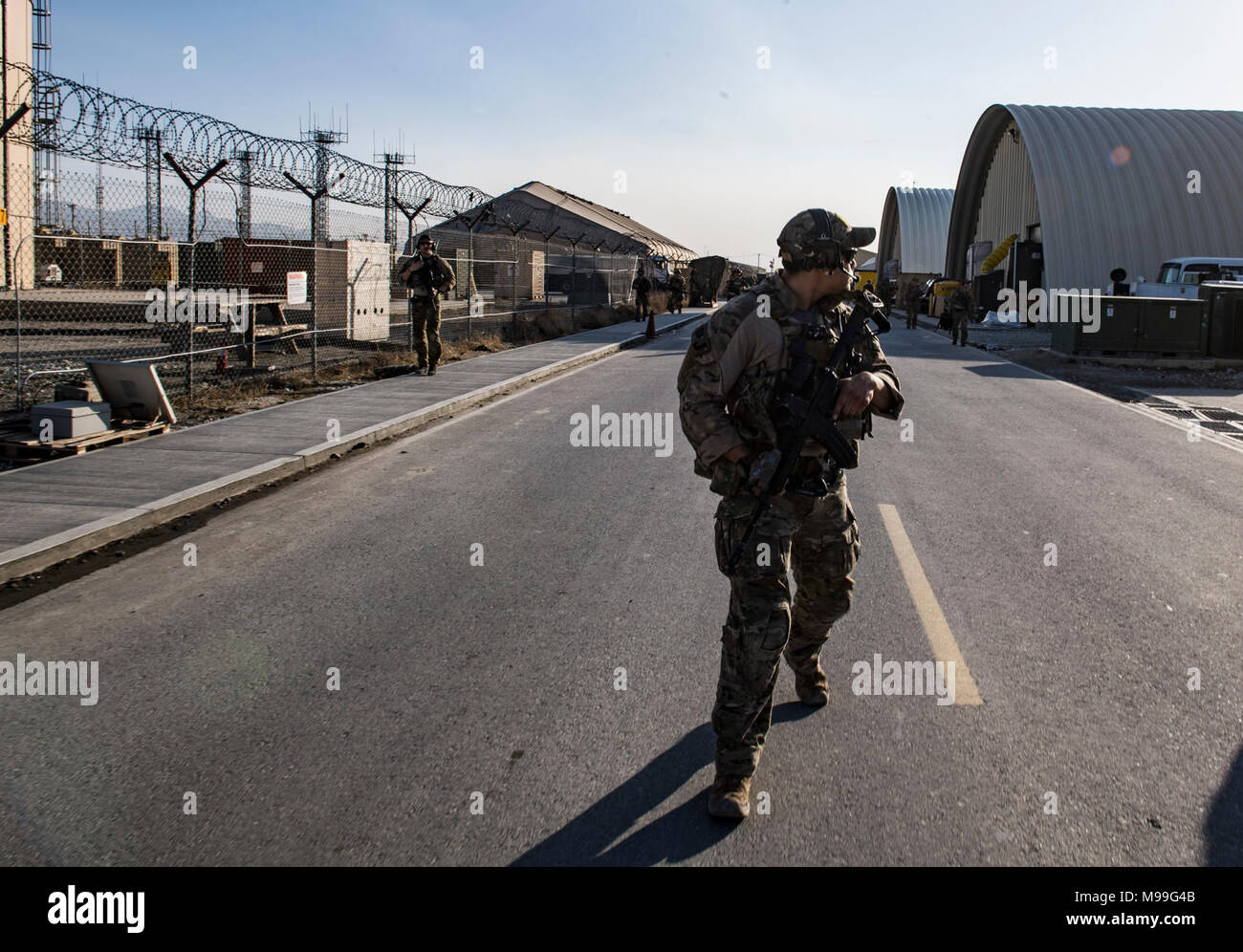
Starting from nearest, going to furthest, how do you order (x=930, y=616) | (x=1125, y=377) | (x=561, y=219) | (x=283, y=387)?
(x=930, y=616) < (x=283, y=387) < (x=1125, y=377) < (x=561, y=219)

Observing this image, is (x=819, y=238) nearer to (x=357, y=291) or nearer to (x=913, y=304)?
(x=357, y=291)

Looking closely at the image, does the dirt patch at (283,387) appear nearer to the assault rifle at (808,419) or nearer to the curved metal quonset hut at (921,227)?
the assault rifle at (808,419)

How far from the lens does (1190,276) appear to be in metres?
25.9

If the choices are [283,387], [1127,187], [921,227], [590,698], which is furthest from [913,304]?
[921,227]

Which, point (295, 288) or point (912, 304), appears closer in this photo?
point (295, 288)

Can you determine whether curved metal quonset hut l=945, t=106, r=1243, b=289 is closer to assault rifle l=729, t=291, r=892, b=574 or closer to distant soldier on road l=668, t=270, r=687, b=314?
distant soldier on road l=668, t=270, r=687, b=314

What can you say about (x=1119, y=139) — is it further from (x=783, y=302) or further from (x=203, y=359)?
(x=783, y=302)

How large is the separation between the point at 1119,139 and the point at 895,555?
140 feet

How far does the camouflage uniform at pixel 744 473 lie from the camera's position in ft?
10.9

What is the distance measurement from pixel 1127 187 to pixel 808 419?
4268cm

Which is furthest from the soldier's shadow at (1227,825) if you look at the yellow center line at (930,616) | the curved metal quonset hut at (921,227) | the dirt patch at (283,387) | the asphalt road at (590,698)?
the curved metal quonset hut at (921,227)
